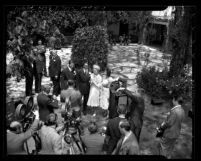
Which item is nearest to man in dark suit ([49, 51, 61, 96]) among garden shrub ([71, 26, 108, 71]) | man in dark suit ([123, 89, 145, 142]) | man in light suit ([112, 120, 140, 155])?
garden shrub ([71, 26, 108, 71])

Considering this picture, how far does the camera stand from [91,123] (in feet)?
17.8

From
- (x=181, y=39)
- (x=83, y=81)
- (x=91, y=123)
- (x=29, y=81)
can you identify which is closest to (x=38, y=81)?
(x=29, y=81)

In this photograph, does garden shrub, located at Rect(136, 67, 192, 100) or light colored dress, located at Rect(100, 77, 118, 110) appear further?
garden shrub, located at Rect(136, 67, 192, 100)

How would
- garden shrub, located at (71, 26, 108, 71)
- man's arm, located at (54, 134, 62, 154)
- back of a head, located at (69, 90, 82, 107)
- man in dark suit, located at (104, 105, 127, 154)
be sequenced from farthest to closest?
garden shrub, located at (71, 26, 108, 71) → back of a head, located at (69, 90, 82, 107) → man in dark suit, located at (104, 105, 127, 154) → man's arm, located at (54, 134, 62, 154)

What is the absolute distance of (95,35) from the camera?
1252cm

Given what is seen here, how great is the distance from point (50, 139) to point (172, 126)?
2708 mm

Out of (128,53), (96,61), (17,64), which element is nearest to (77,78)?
(17,64)

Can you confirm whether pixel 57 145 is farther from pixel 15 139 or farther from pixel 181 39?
pixel 181 39

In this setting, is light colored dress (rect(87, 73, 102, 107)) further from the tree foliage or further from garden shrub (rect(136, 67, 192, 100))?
the tree foliage


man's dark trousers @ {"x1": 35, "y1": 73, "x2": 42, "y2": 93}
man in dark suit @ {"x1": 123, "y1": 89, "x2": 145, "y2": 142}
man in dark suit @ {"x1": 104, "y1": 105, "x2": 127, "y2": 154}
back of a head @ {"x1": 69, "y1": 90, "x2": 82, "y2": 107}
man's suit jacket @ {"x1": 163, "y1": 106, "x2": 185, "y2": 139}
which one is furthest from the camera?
man's dark trousers @ {"x1": 35, "y1": 73, "x2": 42, "y2": 93}

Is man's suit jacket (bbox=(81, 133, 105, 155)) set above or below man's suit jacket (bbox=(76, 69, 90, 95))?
below

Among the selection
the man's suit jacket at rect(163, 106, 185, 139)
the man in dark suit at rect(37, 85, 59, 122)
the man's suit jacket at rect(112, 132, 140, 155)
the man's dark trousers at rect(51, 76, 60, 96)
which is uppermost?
the man's dark trousers at rect(51, 76, 60, 96)

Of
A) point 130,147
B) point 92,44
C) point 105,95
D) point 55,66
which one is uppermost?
point 92,44

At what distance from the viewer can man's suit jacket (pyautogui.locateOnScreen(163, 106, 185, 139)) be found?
223 inches
